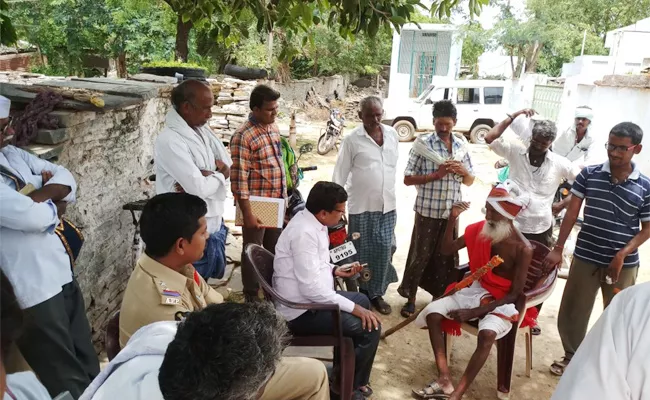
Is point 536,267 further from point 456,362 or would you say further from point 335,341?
point 335,341

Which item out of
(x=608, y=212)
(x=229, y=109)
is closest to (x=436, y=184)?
(x=608, y=212)

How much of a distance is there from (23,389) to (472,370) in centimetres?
245

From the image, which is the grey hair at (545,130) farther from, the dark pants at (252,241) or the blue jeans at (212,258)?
the blue jeans at (212,258)

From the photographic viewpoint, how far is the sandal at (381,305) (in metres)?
4.37

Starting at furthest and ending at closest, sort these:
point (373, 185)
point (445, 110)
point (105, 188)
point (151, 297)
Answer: point (373, 185)
point (445, 110)
point (105, 188)
point (151, 297)

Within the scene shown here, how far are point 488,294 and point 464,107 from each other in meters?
11.9

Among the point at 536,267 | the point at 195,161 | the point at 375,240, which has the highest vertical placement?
the point at 195,161

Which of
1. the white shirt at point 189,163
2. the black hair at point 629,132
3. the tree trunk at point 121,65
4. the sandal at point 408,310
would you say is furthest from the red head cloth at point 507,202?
the tree trunk at point 121,65

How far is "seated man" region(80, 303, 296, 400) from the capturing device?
4.20 feet

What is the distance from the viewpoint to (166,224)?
2111 millimetres

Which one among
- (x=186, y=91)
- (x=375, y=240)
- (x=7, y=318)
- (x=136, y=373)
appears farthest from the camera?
(x=375, y=240)

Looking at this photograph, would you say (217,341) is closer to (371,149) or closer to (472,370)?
(472,370)

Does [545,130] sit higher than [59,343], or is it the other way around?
[545,130]

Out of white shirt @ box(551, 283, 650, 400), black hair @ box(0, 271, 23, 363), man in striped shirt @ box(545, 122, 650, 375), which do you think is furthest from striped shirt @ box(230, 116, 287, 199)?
white shirt @ box(551, 283, 650, 400)
